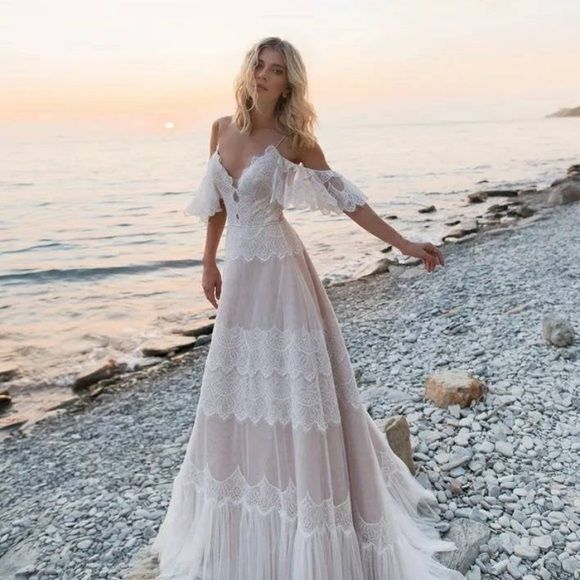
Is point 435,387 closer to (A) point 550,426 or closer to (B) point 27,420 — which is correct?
(A) point 550,426

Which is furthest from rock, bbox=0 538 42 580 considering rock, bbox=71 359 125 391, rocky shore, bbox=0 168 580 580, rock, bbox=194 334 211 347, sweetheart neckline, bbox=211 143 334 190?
rock, bbox=194 334 211 347

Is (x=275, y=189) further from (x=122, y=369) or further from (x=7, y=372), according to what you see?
(x=7, y=372)

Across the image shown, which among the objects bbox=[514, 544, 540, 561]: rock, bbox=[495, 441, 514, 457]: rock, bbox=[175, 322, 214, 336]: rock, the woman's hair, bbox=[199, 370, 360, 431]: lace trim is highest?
the woman's hair

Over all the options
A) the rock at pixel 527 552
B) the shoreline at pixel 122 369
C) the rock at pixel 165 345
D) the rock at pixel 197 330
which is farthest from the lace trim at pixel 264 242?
the rock at pixel 197 330

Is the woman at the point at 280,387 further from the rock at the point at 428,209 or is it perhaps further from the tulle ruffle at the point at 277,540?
the rock at the point at 428,209

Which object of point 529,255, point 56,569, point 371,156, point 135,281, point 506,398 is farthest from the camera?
point 371,156

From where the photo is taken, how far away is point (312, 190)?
3162 mm

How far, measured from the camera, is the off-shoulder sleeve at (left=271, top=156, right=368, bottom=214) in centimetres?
314

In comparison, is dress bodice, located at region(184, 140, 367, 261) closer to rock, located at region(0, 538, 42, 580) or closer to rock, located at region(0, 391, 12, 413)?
rock, located at region(0, 538, 42, 580)

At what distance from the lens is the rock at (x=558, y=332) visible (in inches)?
250

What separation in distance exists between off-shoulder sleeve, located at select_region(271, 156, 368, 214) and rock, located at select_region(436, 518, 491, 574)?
6.95ft

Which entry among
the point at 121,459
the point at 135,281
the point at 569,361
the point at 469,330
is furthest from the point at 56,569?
the point at 135,281

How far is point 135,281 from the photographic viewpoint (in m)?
15.5

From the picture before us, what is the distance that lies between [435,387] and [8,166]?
48474mm
